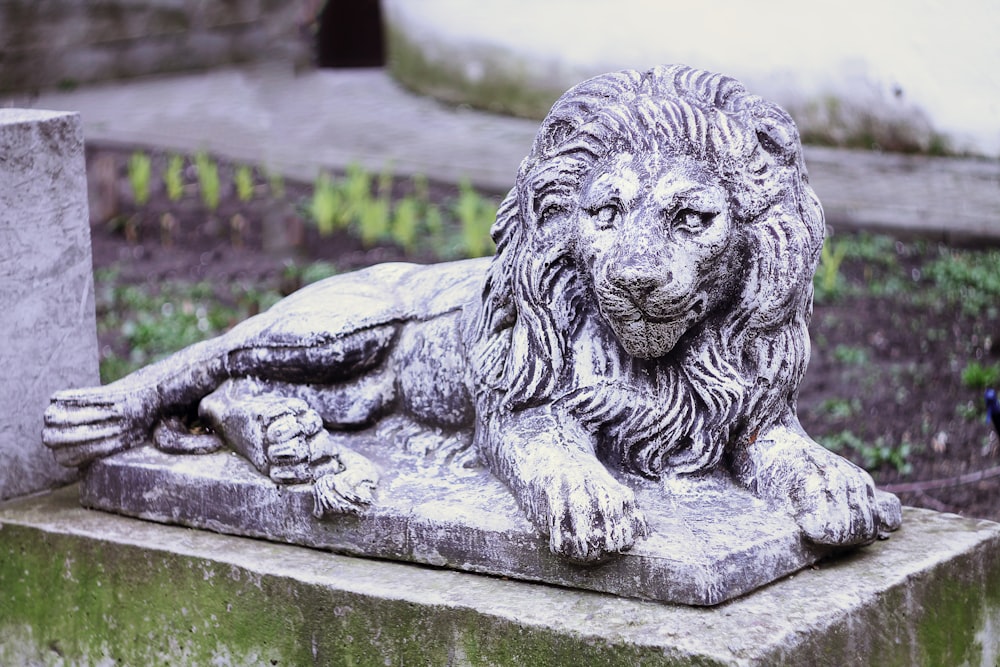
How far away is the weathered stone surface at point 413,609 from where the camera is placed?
2932 millimetres

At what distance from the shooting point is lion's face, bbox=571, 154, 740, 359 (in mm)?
2959

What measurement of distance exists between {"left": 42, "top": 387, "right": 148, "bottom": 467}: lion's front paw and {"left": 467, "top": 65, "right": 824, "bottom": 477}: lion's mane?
1.03m

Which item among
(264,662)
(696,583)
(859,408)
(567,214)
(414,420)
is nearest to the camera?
(696,583)

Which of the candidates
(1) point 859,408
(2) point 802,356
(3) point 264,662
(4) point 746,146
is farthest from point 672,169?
(1) point 859,408

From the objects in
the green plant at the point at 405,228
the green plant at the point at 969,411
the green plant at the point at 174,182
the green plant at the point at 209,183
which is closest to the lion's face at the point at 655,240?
the green plant at the point at 969,411

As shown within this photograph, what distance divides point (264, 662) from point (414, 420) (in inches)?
27.0

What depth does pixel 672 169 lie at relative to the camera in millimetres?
3020

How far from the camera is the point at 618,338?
316cm

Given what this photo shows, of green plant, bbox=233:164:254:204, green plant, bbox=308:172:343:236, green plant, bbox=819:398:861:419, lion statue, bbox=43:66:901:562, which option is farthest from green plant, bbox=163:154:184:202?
lion statue, bbox=43:66:901:562

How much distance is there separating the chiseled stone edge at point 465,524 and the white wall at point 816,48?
349 centimetres

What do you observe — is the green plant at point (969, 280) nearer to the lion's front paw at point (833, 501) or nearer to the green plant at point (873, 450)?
the green plant at point (873, 450)

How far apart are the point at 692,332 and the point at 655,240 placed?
11.7 inches

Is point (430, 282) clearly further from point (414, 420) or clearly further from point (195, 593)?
point (195, 593)

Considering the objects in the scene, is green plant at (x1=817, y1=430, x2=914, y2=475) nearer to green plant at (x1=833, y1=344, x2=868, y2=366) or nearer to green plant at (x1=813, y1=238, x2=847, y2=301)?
green plant at (x1=833, y1=344, x2=868, y2=366)
